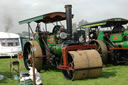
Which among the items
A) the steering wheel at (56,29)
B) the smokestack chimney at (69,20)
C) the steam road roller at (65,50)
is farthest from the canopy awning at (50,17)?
the smokestack chimney at (69,20)

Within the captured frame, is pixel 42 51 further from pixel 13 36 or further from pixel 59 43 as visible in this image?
pixel 13 36

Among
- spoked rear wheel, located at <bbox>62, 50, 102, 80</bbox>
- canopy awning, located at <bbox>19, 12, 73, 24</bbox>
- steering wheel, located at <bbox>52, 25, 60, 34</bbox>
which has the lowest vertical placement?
spoked rear wheel, located at <bbox>62, 50, 102, 80</bbox>

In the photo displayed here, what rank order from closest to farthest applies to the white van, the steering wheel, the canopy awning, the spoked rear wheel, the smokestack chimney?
the spoked rear wheel
the smokestack chimney
the canopy awning
the steering wheel
the white van

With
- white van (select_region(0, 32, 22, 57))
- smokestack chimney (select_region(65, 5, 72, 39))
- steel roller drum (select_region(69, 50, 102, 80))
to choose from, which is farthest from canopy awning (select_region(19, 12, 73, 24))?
white van (select_region(0, 32, 22, 57))

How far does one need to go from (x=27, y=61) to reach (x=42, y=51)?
106 centimetres

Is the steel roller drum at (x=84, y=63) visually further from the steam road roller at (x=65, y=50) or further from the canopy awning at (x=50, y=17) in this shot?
the canopy awning at (x=50, y=17)

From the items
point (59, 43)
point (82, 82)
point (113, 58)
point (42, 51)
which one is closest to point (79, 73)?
point (82, 82)

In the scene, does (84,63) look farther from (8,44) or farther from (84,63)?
(8,44)

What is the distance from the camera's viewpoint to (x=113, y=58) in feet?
32.3

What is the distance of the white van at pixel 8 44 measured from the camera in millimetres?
15945

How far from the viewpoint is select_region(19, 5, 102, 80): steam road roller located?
20.3 ft

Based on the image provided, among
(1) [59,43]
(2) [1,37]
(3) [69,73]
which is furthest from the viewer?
(2) [1,37]

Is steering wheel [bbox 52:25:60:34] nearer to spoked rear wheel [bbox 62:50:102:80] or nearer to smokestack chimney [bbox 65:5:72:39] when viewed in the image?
smokestack chimney [bbox 65:5:72:39]

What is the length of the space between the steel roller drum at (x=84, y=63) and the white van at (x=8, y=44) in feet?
34.9
